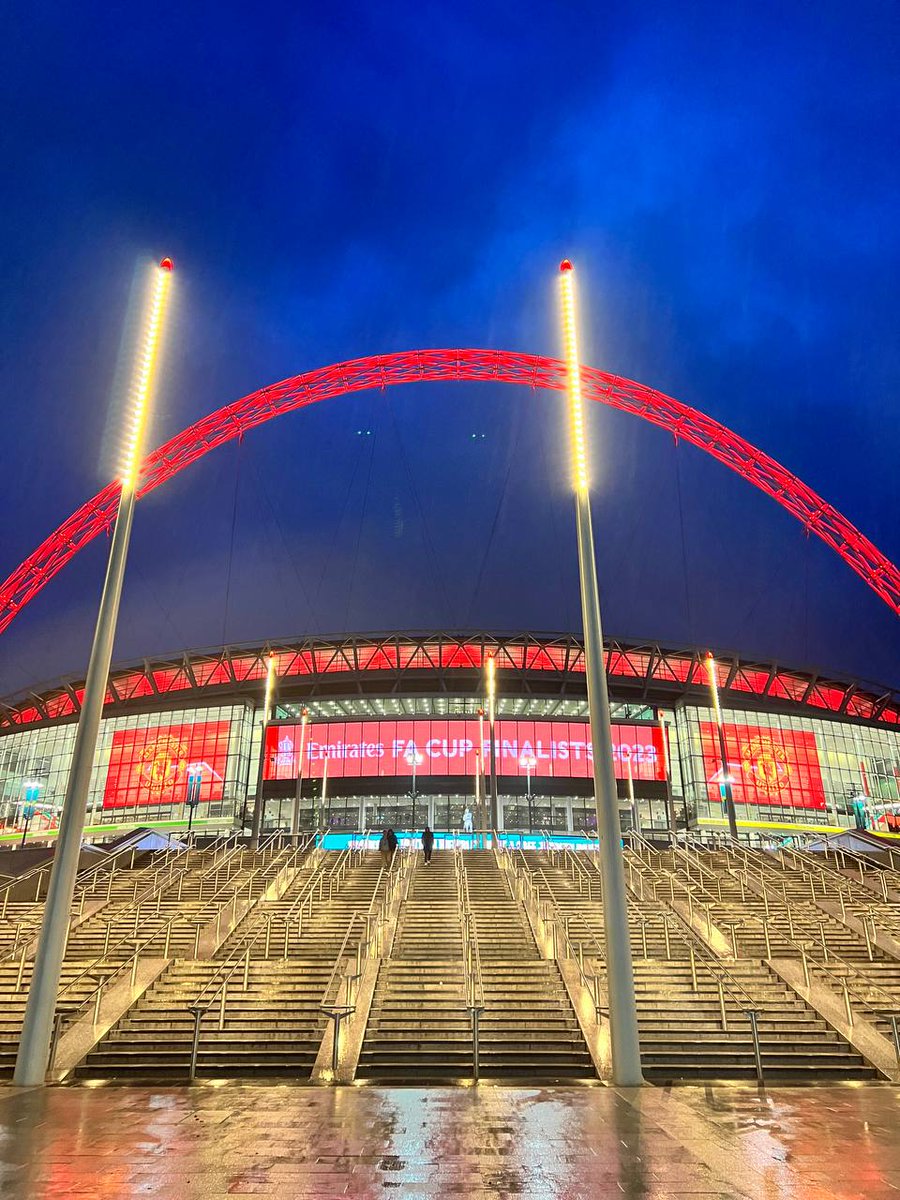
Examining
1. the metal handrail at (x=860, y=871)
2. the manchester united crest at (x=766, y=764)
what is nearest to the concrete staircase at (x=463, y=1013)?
the metal handrail at (x=860, y=871)

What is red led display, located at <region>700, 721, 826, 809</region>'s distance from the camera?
70688 millimetres

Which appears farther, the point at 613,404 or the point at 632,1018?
the point at 613,404

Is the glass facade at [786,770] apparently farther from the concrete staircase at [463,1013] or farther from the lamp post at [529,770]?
the concrete staircase at [463,1013]

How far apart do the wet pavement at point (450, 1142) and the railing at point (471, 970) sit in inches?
45.1

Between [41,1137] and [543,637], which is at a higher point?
[543,637]

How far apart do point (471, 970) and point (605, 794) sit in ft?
21.8

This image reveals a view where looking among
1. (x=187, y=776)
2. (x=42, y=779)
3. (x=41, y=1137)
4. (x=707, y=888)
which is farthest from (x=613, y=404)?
(x=42, y=779)

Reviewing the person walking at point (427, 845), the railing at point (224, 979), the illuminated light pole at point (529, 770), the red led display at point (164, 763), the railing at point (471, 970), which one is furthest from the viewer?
the red led display at point (164, 763)

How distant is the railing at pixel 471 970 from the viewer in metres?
11.9

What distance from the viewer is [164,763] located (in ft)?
239

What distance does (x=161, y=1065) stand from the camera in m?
12.6

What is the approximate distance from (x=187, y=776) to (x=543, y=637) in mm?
37372

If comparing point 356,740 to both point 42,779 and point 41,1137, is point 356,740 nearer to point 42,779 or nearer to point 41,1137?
point 42,779

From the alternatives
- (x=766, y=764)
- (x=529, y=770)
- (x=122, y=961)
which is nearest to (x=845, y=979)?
(x=122, y=961)
